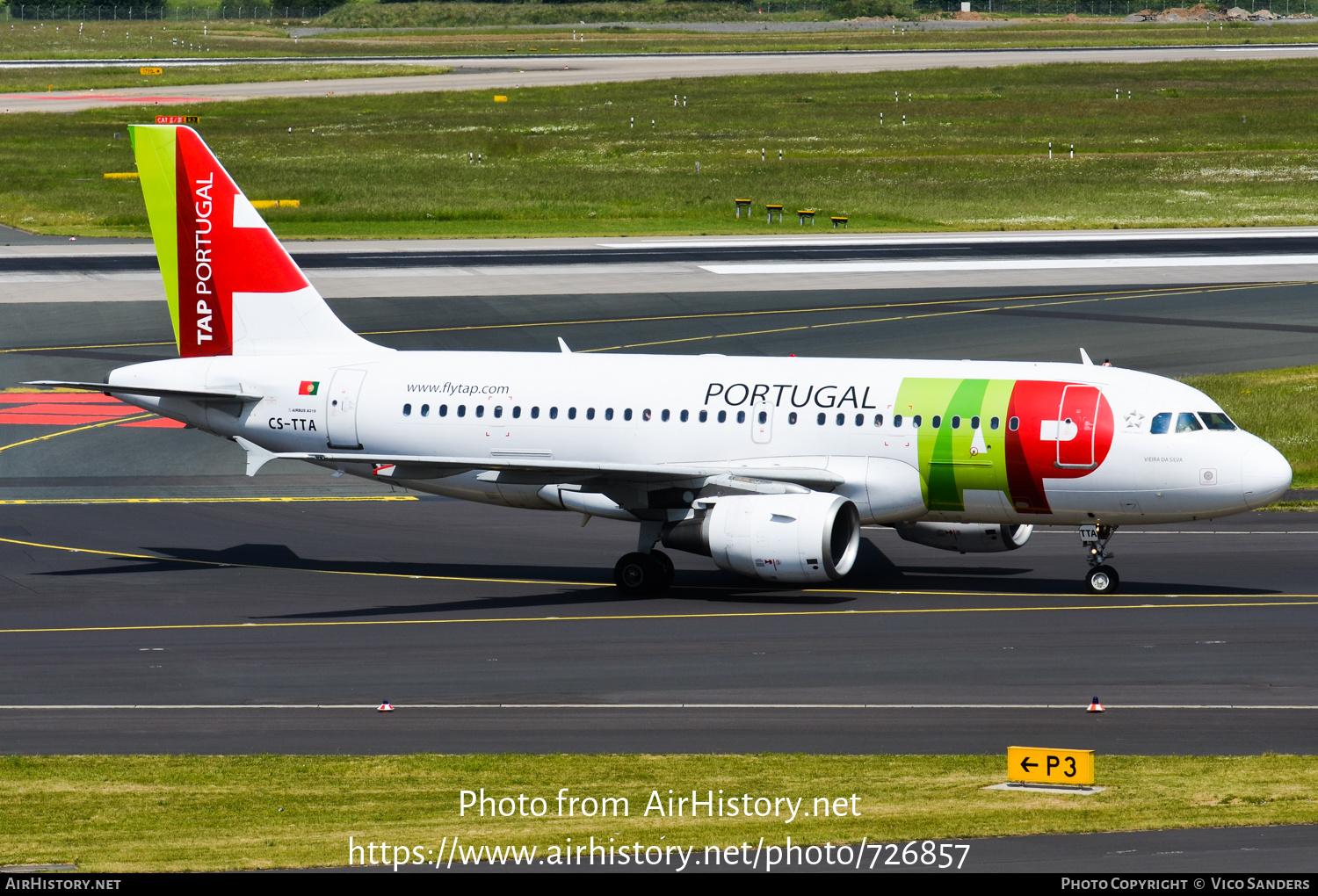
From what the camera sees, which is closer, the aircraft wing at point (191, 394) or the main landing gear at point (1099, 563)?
the main landing gear at point (1099, 563)

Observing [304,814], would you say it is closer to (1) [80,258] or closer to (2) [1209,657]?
(2) [1209,657]

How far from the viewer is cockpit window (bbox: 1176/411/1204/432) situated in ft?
104

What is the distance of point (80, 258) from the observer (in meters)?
79.1

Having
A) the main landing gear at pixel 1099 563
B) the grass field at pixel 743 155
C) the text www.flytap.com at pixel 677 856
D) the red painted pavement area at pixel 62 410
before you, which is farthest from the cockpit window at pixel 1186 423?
the grass field at pixel 743 155

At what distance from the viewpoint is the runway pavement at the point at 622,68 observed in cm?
14725

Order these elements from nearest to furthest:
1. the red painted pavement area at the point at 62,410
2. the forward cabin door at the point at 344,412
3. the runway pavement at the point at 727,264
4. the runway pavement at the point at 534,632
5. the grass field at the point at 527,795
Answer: the grass field at the point at 527,795, the runway pavement at the point at 534,632, the forward cabin door at the point at 344,412, the red painted pavement area at the point at 62,410, the runway pavement at the point at 727,264

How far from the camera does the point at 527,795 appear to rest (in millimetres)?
20484

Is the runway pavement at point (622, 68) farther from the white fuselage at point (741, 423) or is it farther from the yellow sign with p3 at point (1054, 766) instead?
the yellow sign with p3 at point (1054, 766)

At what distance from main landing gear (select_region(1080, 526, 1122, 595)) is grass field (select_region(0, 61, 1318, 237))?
5751 cm

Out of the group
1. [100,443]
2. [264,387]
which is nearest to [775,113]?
[100,443]

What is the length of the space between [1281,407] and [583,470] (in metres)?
25.8

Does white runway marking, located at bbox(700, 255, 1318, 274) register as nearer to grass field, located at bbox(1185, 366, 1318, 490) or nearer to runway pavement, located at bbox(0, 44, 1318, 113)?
grass field, located at bbox(1185, 366, 1318, 490)

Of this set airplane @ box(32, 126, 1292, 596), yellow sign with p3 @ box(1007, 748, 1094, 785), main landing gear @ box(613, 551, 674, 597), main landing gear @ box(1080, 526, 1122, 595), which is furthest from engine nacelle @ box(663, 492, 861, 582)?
yellow sign with p3 @ box(1007, 748, 1094, 785)

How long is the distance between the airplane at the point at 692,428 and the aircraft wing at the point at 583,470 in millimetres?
58
